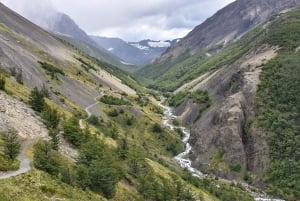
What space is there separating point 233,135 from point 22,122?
5931 cm

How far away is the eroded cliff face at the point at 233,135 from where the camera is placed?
9850cm

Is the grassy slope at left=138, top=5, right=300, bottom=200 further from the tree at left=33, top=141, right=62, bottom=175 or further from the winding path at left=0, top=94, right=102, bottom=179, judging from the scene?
the tree at left=33, top=141, right=62, bottom=175

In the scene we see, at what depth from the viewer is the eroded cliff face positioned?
98.5 m

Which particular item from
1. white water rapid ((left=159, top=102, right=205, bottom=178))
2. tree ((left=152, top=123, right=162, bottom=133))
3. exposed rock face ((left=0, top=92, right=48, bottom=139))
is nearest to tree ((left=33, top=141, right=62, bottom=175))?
exposed rock face ((left=0, top=92, right=48, bottom=139))

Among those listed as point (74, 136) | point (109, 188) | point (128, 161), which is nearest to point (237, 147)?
point (128, 161)

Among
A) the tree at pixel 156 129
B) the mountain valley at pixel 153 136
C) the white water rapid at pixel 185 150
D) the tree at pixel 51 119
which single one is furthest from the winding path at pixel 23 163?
the tree at pixel 156 129

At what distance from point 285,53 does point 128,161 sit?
279 feet

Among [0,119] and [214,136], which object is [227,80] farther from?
[0,119]

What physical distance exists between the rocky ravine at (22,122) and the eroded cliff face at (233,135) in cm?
4863

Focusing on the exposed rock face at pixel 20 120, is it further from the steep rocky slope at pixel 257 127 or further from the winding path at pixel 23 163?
the steep rocky slope at pixel 257 127

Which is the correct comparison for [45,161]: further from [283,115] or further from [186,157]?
[283,115]

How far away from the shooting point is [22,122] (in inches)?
2359

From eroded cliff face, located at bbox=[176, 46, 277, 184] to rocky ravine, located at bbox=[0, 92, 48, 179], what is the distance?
1915 inches

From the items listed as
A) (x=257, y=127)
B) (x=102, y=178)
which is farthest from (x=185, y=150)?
(x=102, y=178)
